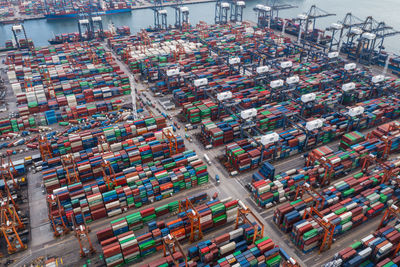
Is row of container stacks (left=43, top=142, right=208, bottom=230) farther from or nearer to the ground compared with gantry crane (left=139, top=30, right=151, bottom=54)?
nearer to the ground

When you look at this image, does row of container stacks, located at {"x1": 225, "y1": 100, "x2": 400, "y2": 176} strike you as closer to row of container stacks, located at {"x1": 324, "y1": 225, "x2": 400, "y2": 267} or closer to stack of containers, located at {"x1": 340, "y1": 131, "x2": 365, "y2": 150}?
stack of containers, located at {"x1": 340, "y1": 131, "x2": 365, "y2": 150}

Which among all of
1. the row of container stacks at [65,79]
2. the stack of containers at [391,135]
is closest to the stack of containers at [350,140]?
the stack of containers at [391,135]

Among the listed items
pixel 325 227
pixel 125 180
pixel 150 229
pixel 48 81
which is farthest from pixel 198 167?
pixel 48 81

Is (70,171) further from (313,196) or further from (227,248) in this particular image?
(313,196)

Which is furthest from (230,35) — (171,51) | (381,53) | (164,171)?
(164,171)

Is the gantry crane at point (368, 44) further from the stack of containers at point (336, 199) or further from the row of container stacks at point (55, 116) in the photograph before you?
the row of container stacks at point (55, 116)

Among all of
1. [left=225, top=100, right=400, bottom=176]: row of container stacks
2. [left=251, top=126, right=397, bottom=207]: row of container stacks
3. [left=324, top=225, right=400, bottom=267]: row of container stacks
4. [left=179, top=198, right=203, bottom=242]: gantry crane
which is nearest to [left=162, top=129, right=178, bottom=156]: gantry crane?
[left=225, top=100, right=400, bottom=176]: row of container stacks
